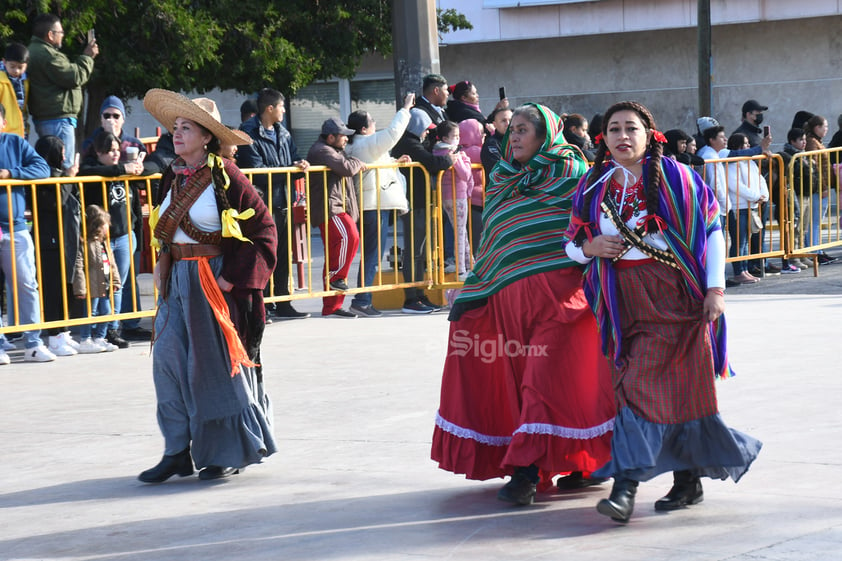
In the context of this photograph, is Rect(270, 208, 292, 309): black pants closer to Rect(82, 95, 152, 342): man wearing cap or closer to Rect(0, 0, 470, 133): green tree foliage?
Rect(82, 95, 152, 342): man wearing cap

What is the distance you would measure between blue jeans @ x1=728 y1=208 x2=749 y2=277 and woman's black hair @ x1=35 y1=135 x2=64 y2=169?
6.89m

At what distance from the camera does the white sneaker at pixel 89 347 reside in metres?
10.4

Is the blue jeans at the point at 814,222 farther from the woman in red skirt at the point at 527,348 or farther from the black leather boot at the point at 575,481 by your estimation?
the black leather boot at the point at 575,481

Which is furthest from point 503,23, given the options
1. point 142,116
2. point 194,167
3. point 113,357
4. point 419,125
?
point 194,167

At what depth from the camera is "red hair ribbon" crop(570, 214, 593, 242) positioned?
18.3 feet

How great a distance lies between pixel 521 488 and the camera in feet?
18.4

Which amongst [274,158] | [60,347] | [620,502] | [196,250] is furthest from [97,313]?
[620,502]

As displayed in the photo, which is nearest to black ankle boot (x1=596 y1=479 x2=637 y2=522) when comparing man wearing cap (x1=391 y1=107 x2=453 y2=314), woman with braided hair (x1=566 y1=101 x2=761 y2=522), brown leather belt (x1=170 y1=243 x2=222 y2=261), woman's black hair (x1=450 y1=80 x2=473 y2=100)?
woman with braided hair (x1=566 y1=101 x2=761 y2=522)

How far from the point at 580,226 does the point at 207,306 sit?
5.93ft

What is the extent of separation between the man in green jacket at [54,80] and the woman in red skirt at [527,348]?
6.44 m

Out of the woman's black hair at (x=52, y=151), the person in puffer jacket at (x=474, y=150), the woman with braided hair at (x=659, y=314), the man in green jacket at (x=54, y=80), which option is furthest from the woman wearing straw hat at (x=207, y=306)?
the person in puffer jacket at (x=474, y=150)

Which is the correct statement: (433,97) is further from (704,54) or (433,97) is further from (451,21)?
(451,21)

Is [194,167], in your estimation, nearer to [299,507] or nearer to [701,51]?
[299,507]

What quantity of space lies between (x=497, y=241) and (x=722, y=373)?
3.63 feet
